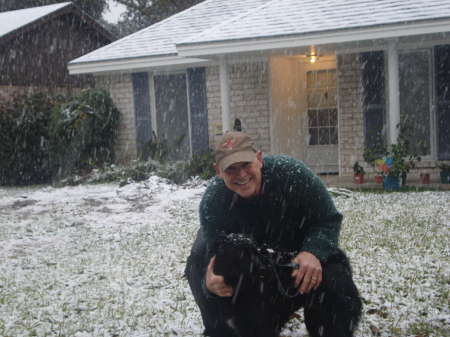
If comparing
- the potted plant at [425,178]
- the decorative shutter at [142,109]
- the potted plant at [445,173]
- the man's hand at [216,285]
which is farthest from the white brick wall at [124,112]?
the man's hand at [216,285]

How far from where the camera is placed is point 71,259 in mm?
6465

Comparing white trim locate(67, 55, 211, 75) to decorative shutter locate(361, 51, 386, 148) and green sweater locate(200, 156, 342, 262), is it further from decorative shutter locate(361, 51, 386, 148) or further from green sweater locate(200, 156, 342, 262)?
green sweater locate(200, 156, 342, 262)

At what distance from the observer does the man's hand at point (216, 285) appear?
9.77 ft

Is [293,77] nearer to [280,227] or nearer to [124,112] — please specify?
[124,112]

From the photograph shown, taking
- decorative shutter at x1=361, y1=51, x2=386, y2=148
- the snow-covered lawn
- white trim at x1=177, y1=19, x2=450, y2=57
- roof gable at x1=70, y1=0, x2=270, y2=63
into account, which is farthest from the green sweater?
roof gable at x1=70, y1=0, x2=270, y2=63

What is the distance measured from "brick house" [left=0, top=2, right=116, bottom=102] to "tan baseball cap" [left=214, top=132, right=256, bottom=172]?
1434 centimetres

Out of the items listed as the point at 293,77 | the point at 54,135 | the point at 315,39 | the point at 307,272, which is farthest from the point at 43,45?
the point at 307,272

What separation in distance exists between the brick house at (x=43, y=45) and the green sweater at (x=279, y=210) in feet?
46.8

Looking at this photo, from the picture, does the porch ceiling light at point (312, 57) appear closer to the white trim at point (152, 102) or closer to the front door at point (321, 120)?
the front door at point (321, 120)

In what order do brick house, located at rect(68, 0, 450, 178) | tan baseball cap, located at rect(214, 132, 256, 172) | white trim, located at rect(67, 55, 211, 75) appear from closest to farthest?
tan baseball cap, located at rect(214, 132, 256, 172)
brick house, located at rect(68, 0, 450, 178)
white trim, located at rect(67, 55, 211, 75)

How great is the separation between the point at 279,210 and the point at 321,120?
9.71 m

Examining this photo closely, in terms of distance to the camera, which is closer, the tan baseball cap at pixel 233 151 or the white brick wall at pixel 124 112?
the tan baseball cap at pixel 233 151

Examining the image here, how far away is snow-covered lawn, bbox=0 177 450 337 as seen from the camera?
166 inches

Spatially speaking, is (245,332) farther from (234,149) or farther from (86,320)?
(86,320)
